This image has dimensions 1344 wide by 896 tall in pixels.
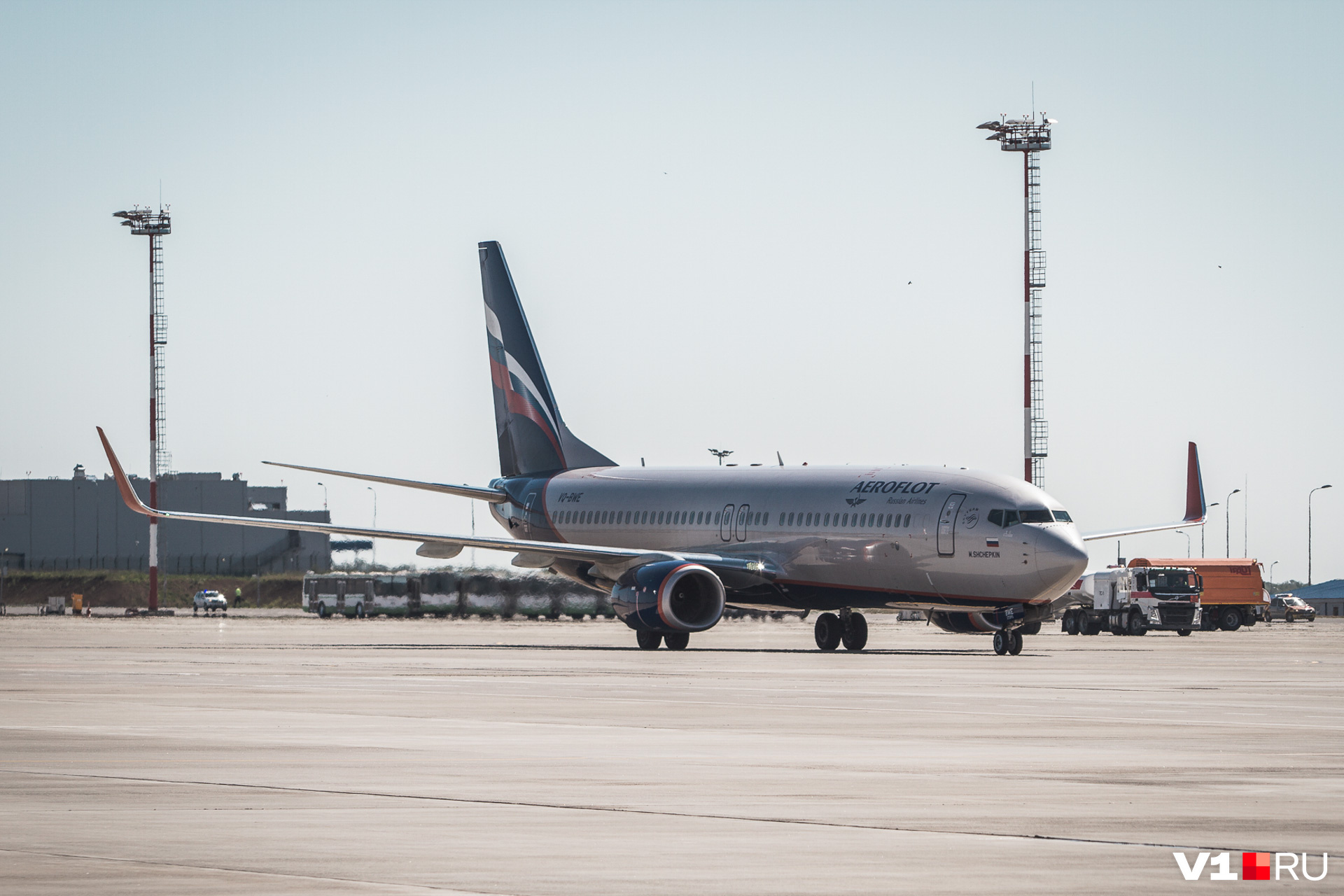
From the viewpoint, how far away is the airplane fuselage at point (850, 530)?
38.4 m

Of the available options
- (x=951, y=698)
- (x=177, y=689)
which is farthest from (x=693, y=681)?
(x=177, y=689)

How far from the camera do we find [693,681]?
28750 mm

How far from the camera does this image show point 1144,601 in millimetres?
60062

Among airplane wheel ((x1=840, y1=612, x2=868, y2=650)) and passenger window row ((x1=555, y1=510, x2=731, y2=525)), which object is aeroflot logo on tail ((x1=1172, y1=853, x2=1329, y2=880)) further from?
Answer: passenger window row ((x1=555, y1=510, x2=731, y2=525))

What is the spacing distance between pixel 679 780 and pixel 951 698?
1095 centimetres

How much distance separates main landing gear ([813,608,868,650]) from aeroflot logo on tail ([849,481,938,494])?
2.80 metres

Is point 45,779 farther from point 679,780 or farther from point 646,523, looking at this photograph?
point 646,523

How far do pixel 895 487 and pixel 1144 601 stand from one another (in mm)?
21736

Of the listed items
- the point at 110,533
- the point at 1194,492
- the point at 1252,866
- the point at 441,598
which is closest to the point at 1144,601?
the point at 1194,492

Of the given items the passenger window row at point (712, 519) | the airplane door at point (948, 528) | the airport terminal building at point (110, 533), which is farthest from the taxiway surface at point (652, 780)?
the airport terminal building at point (110, 533)

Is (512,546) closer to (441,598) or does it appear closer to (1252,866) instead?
(441,598)

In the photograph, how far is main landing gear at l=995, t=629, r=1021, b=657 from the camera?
132ft

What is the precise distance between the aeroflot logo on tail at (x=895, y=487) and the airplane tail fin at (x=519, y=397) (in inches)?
493

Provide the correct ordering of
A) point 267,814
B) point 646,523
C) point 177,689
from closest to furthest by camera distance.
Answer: point 267,814 < point 177,689 < point 646,523
